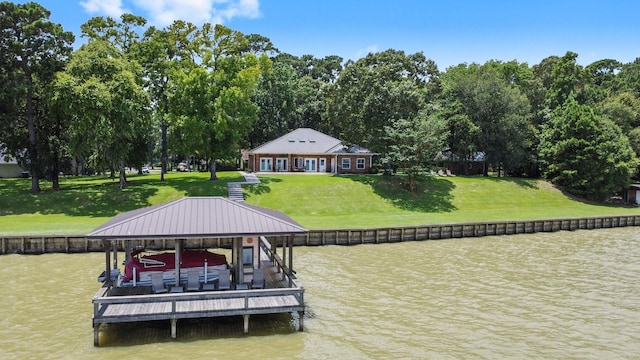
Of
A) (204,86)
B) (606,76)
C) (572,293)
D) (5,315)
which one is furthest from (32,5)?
(606,76)

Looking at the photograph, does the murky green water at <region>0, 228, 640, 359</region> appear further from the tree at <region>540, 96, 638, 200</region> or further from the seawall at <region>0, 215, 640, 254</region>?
the tree at <region>540, 96, 638, 200</region>

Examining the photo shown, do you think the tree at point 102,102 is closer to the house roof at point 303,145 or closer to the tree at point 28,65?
the tree at point 28,65

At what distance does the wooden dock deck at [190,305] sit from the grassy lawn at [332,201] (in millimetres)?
17542

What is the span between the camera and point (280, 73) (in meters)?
76.4

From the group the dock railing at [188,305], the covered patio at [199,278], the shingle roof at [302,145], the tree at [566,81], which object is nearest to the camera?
the dock railing at [188,305]

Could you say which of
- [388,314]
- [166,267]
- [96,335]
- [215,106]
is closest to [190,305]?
[166,267]

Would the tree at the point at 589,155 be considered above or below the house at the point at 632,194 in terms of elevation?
above

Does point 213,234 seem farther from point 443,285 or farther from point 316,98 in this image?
point 316,98

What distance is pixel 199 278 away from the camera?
18.5 metres

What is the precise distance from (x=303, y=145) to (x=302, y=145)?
139 mm

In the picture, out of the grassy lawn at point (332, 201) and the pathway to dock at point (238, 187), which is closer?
the grassy lawn at point (332, 201)

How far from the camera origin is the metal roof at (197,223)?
16797 millimetres

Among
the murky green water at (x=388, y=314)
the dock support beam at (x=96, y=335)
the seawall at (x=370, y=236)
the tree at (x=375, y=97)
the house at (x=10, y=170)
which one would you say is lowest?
the murky green water at (x=388, y=314)

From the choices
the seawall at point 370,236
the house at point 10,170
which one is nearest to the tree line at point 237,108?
the seawall at point 370,236
